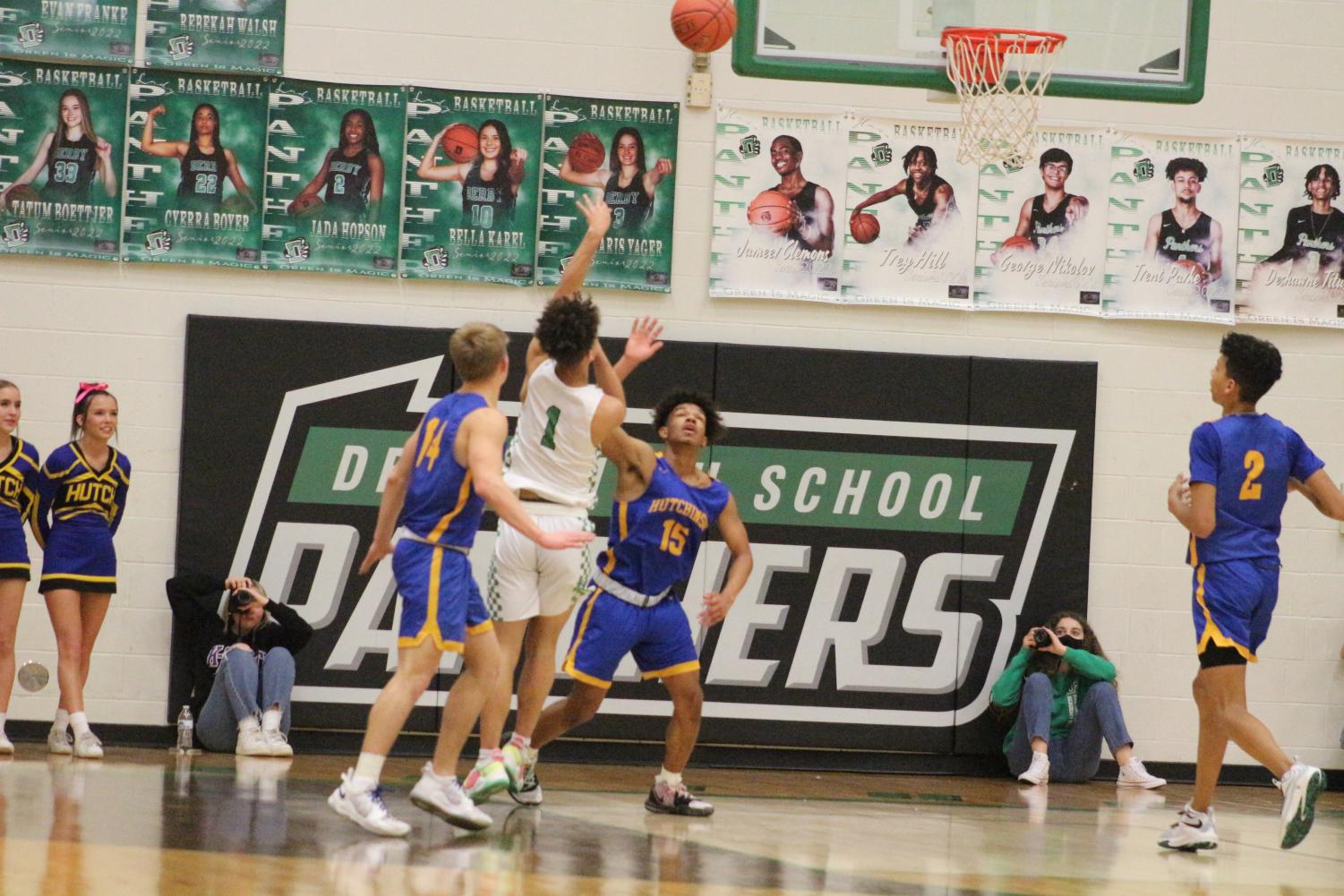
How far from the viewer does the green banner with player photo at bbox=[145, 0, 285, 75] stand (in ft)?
30.1

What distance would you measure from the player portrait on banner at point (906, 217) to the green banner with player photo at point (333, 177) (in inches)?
106

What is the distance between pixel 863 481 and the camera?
31.4 feet

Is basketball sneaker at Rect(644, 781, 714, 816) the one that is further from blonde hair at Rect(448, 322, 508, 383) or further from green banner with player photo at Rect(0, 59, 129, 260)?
green banner with player photo at Rect(0, 59, 129, 260)

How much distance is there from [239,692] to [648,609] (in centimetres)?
294

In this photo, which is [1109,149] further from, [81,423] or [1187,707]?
[81,423]

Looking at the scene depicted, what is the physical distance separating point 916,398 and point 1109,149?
1939 mm

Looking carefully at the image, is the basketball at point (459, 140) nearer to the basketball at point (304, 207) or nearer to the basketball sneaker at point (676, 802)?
the basketball at point (304, 207)

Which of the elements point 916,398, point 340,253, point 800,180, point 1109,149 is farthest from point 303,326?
point 1109,149

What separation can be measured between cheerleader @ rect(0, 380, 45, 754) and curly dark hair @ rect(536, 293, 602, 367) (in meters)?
3.38

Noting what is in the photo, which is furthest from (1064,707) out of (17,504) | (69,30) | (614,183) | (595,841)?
(69,30)

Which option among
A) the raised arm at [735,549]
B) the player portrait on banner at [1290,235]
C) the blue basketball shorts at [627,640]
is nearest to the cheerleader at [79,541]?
the blue basketball shorts at [627,640]

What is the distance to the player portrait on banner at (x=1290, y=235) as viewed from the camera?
984cm

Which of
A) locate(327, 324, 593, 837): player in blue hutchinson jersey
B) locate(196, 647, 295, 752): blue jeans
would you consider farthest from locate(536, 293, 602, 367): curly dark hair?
locate(196, 647, 295, 752): blue jeans

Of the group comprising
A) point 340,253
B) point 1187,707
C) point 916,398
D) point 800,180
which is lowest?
point 1187,707
